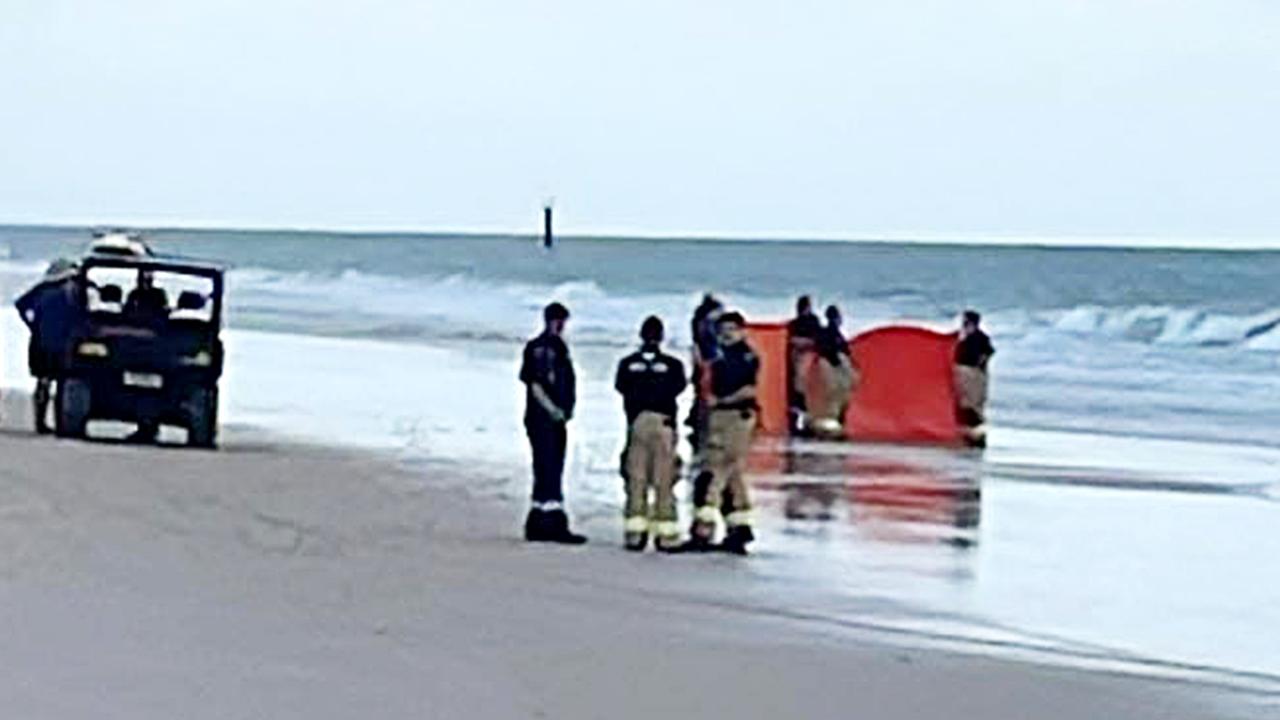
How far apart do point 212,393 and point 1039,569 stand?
8322 mm

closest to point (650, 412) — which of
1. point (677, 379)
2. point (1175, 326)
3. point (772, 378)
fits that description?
point (677, 379)

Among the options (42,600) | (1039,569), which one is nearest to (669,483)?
(1039,569)

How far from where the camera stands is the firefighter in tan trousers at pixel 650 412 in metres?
16.8

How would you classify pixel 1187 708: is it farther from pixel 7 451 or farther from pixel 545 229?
pixel 545 229

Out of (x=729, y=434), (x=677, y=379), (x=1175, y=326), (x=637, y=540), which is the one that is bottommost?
(x=637, y=540)

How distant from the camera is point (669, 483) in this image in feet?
55.9

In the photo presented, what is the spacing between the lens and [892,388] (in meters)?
27.9

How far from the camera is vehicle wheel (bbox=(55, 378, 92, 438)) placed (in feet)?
75.6

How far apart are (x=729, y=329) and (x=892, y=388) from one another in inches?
438

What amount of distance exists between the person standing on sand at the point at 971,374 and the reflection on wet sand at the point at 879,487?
0.87m

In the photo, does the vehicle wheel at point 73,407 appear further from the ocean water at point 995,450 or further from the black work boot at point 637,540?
the black work boot at point 637,540

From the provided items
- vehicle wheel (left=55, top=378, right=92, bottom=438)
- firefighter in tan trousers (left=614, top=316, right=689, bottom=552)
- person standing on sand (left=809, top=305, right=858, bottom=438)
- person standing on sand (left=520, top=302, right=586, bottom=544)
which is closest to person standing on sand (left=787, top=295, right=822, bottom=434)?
person standing on sand (left=809, top=305, right=858, bottom=438)

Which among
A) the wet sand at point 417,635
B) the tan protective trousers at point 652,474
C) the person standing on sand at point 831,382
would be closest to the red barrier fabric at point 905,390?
the person standing on sand at point 831,382

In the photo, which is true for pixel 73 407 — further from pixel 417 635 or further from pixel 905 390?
pixel 417 635
